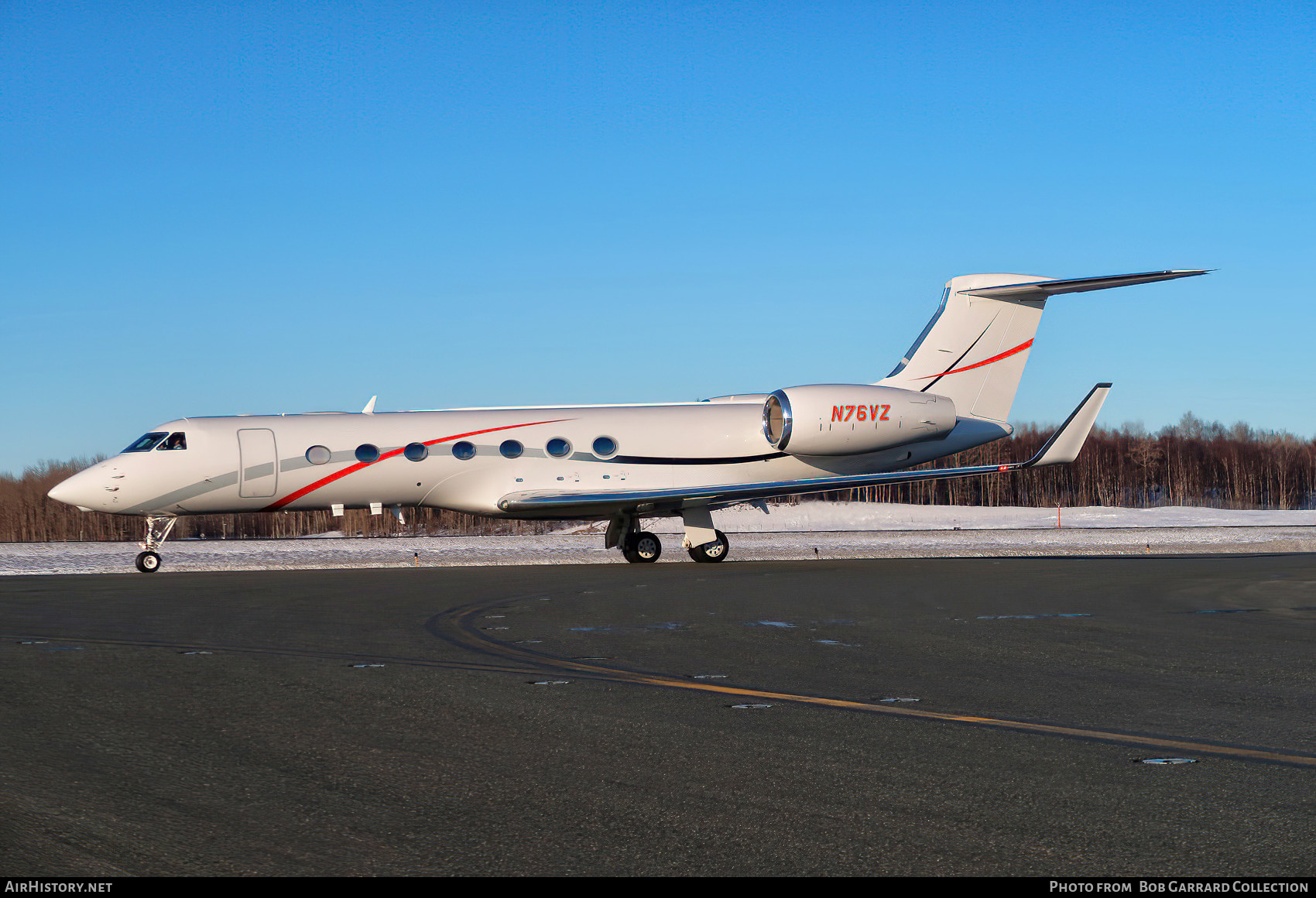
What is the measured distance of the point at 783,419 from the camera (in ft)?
76.3

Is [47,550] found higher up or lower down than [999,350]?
lower down

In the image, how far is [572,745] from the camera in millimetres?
5805

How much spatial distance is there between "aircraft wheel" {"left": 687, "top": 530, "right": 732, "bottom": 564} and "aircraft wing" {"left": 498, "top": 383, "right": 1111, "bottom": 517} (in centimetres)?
85

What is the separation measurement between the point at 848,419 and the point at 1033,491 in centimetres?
5084

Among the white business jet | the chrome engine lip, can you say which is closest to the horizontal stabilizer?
the white business jet

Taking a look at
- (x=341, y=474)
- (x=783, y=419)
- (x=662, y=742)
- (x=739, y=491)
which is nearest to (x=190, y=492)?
(x=341, y=474)

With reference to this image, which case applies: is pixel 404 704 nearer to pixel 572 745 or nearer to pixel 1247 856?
pixel 572 745

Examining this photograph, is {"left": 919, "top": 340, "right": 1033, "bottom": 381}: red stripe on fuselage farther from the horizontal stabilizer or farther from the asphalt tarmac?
the asphalt tarmac

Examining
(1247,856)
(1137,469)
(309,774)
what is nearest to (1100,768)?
(1247,856)

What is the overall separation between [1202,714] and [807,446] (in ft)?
54.8

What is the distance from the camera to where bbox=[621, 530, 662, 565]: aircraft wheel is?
23.8 m

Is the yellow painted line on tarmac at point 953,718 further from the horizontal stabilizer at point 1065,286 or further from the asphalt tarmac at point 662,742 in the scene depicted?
the horizontal stabilizer at point 1065,286

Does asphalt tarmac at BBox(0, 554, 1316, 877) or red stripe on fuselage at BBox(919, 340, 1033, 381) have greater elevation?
red stripe on fuselage at BBox(919, 340, 1033, 381)

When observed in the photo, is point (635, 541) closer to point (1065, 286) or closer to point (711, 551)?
point (711, 551)
